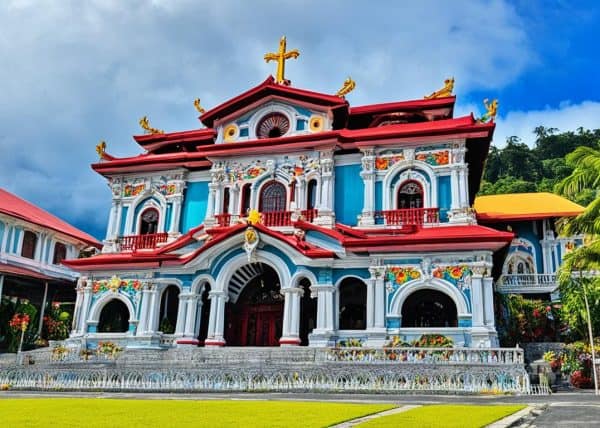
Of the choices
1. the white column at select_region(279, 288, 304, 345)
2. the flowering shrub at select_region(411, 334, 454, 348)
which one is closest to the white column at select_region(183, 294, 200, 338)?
the white column at select_region(279, 288, 304, 345)

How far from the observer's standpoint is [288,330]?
58.3ft

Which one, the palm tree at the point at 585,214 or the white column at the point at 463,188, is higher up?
the white column at the point at 463,188

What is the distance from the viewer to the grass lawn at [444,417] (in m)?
6.62

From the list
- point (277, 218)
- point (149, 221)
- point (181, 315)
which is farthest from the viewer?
point (149, 221)

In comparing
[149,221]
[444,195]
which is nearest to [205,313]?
[149,221]

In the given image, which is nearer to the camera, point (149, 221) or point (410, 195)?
point (410, 195)

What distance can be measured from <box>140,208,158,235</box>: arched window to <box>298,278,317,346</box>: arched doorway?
23.4 ft

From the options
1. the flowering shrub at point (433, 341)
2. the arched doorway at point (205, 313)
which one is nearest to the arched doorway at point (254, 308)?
the arched doorway at point (205, 313)

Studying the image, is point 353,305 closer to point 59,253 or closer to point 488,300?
point 488,300

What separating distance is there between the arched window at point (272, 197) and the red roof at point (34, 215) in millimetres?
13322

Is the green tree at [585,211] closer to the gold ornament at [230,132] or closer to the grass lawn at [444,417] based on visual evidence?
the grass lawn at [444,417]

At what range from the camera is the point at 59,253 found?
101ft

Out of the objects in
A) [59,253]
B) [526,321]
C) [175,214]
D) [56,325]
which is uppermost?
[175,214]

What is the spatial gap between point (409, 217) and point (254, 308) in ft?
20.9
